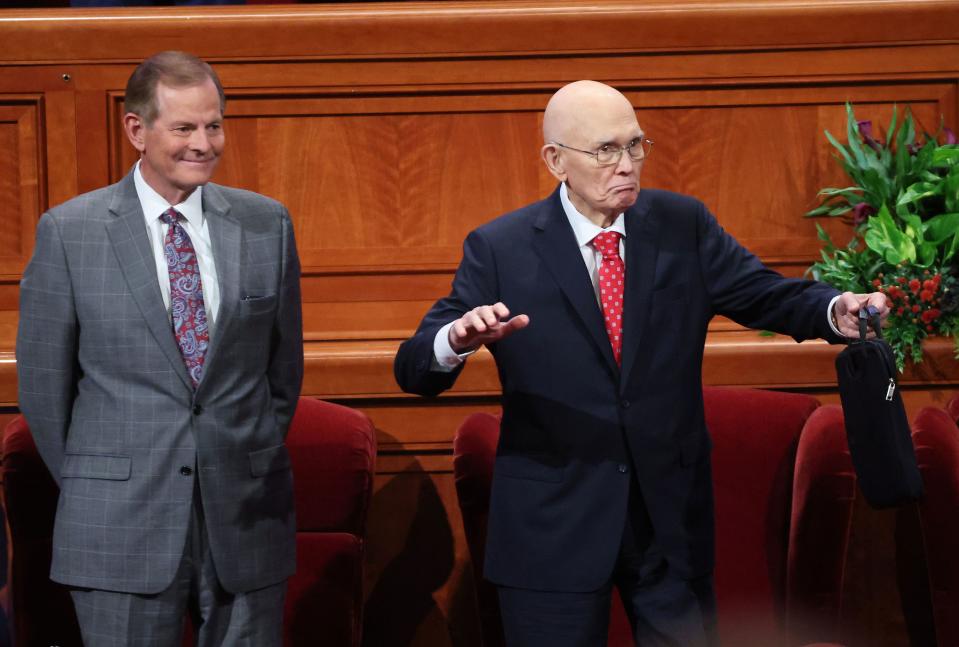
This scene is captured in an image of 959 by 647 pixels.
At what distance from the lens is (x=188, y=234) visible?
198 centimetres

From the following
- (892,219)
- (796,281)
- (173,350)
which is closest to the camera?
(173,350)

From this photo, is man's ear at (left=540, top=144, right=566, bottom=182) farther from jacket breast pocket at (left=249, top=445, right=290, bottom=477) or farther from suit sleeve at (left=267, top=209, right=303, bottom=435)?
jacket breast pocket at (left=249, top=445, right=290, bottom=477)

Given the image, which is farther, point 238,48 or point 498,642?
point 238,48

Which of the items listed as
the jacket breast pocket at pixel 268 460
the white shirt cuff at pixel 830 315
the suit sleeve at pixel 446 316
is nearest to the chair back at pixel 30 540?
the jacket breast pocket at pixel 268 460

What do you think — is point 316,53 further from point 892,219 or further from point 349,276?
point 892,219

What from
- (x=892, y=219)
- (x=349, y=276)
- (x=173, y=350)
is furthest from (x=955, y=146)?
(x=173, y=350)

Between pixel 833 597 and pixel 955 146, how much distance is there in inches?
41.1

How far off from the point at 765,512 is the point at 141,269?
1.29 m

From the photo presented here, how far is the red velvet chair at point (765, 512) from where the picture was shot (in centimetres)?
245

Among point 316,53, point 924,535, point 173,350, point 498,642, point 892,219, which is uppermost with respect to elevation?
point 316,53

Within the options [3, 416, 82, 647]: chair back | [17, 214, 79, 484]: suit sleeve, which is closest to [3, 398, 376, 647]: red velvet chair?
[3, 416, 82, 647]: chair back

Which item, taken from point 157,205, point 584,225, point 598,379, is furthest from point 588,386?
point 157,205

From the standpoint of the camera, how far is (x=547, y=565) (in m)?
1.91

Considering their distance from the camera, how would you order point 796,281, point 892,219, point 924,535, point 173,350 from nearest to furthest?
point 173,350 → point 796,281 → point 924,535 → point 892,219
